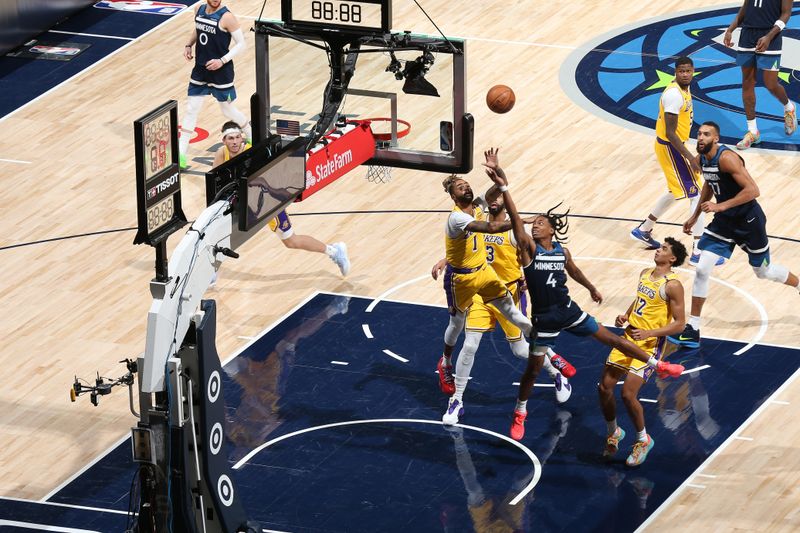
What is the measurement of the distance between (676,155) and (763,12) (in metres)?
3.72

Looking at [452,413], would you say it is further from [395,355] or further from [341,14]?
[341,14]

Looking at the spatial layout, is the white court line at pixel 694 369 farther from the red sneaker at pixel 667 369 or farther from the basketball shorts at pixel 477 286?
the basketball shorts at pixel 477 286

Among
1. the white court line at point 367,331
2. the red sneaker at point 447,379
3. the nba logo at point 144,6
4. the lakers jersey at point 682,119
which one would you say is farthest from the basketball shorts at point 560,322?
the nba logo at point 144,6

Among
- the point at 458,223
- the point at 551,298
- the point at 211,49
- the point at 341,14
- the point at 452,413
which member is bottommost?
the point at 452,413

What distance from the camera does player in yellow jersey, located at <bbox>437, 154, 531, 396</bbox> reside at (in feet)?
45.5

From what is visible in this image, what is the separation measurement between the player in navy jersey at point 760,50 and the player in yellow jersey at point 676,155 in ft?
8.86

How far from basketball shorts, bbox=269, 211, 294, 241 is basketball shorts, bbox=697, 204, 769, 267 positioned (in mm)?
4094

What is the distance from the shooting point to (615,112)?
838 inches

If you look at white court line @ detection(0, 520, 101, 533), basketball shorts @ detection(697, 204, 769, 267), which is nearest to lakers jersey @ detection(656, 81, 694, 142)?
basketball shorts @ detection(697, 204, 769, 267)

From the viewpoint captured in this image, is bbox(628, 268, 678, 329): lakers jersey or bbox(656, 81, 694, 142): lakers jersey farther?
bbox(656, 81, 694, 142): lakers jersey

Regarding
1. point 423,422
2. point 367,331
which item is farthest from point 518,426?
point 367,331

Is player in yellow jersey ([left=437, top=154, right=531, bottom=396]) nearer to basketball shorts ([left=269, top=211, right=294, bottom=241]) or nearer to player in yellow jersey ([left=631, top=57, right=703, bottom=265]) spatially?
basketball shorts ([left=269, top=211, right=294, bottom=241])

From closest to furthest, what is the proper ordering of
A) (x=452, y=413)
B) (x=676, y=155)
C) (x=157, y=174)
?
(x=157, y=174) < (x=452, y=413) < (x=676, y=155)

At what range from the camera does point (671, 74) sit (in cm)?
2227
